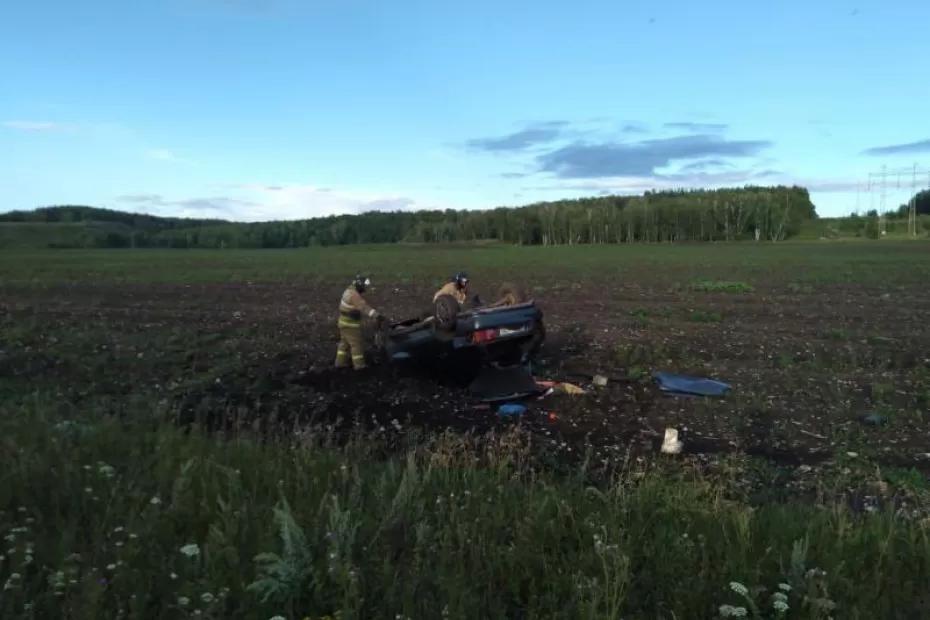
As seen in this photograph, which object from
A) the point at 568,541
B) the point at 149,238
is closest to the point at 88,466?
the point at 568,541

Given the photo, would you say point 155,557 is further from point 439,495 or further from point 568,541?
point 568,541

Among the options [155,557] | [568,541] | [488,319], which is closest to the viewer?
[155,557]

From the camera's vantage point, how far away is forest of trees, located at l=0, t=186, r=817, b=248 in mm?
143100

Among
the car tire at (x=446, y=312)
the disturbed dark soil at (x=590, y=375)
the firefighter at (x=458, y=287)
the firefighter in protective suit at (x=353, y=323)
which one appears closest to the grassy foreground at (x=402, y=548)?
the disturbed dark soil at (x=590, y=375)

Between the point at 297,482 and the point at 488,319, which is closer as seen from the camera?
the point at 297,482

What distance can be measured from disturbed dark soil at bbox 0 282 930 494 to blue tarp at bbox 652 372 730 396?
21cm

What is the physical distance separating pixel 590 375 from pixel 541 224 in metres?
145

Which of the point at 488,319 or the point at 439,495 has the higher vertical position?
the point at 488,319

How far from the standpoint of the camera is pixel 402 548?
395 centimetres

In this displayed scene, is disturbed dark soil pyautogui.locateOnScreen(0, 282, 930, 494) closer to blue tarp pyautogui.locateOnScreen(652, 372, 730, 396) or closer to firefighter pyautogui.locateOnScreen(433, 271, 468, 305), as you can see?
blue tarp pyautogui.locateOnScreen(652, 372, 730, 396)

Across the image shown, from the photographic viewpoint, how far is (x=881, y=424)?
348 inches

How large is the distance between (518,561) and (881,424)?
6.88m

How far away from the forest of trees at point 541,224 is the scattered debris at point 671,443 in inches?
5479

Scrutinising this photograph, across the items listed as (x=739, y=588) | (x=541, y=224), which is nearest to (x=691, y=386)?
(x=739, y=588)
